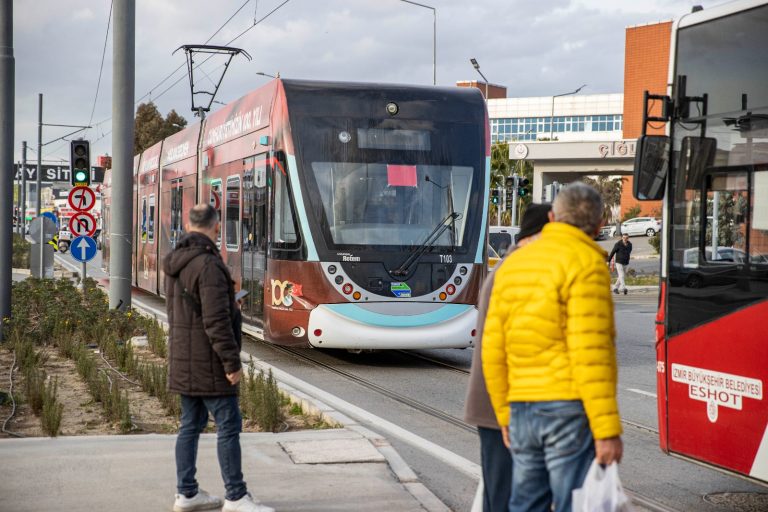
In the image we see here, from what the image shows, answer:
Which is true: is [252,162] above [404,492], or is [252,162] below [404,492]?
above

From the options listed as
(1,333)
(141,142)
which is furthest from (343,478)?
(141,142)

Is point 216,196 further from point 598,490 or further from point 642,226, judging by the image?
point 642,226

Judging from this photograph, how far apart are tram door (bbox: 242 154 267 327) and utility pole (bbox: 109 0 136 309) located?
2698 millimetres

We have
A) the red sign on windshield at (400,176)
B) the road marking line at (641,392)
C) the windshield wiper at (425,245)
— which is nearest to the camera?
the road marking line at (641,392)

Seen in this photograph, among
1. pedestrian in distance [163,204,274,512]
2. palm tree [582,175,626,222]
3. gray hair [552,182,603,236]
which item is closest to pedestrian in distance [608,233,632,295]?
pedestrian in distance [163,204,274,512]

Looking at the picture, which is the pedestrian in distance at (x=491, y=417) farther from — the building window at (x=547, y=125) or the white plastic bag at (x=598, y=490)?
the building window at (x=547, y=125)

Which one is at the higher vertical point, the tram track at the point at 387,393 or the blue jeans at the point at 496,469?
the blue jeans at the point at 496,469

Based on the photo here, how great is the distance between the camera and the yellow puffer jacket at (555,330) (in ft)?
13.1

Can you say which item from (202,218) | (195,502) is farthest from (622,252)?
(202,218)

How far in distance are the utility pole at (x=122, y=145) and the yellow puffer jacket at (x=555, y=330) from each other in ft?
42.4

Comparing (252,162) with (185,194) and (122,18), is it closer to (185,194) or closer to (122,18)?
(122,18)

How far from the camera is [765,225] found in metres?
6.06

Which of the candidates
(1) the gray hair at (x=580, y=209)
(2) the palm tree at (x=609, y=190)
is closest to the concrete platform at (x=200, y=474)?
(1) the gray hair at (x=580, y=209)

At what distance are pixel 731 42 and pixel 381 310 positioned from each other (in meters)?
6.93
